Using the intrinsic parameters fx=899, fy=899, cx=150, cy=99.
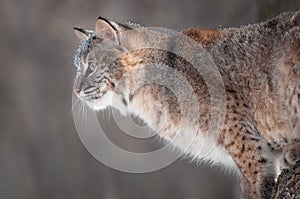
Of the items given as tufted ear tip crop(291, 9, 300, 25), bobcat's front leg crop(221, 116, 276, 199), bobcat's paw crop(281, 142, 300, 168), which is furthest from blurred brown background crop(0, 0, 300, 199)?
bobcat's paw crop(281, 142, 300, 168)

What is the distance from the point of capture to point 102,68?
6141 millimetres

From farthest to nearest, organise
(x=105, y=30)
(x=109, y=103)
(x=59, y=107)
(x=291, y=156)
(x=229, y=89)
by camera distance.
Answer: (x=59, y=107) → (x=109, y=103) → (x=105, y=30) → (x=229, y=89) → (x=291, y=156)

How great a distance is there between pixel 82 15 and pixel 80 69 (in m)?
6.05

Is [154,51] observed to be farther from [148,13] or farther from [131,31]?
[148,13]

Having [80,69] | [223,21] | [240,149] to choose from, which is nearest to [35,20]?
[223,21]

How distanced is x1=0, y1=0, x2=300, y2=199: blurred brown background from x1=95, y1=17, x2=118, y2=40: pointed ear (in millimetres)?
5477

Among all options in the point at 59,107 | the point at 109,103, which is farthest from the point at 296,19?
the point at 59,107

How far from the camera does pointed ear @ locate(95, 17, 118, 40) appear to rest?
19.9 feet

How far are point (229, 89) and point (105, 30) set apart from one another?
3.26ft

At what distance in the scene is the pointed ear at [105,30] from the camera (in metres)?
6.05

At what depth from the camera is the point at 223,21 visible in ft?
38.9

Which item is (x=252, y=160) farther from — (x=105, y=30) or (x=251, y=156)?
(x=105, y=30)

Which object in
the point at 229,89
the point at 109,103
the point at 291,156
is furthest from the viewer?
the point at 109,103

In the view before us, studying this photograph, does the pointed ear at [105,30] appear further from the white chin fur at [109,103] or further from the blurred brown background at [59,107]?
the blurred brown background at [59,107]
